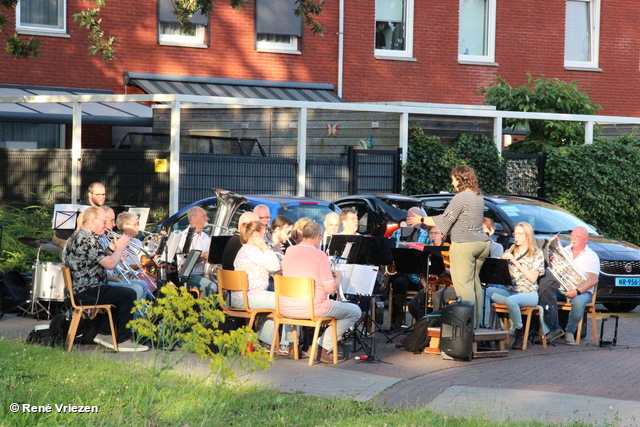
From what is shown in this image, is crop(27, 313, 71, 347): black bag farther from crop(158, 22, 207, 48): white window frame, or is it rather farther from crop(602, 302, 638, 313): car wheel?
crop(158, 22, 207, 48): white window frame

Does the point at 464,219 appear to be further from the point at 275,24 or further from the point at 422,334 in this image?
the point at 275,24

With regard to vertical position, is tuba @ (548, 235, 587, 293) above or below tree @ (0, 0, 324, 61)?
below

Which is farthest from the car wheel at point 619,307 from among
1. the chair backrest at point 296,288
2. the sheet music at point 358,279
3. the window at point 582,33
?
the window at point 582,33

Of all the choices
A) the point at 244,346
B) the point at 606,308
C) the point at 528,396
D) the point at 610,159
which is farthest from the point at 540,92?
the point at 244,346

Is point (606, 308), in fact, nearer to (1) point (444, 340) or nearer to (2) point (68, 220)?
(1) point (444, 340)

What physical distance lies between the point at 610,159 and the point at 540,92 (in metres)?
4.28

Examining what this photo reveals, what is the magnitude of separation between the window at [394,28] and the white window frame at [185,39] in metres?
4.94

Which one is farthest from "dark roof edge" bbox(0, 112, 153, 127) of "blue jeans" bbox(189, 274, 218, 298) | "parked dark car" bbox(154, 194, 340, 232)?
"blue jeans" bbox(189, 274, 218, 298)

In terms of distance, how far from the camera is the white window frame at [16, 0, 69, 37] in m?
23.4

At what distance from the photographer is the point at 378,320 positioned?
12539mm

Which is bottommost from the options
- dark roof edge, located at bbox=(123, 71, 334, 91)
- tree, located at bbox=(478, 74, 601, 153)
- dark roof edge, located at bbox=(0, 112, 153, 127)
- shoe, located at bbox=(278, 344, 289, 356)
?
shoe, located at bbox=(278, 344, 289, 356)

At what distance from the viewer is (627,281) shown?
1450 centimetres

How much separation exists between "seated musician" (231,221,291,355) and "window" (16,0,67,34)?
48.3 feet

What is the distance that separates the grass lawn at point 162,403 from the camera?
688 centimetres
